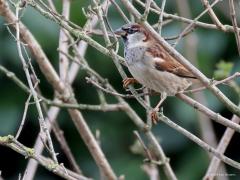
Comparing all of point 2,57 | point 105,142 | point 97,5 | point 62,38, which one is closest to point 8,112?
point 2,57

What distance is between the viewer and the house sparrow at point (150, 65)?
374 cm

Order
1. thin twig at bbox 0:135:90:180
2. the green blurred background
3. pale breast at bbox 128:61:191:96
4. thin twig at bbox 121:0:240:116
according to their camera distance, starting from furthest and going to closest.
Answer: the green blurred background
pale breast at bbox 128:61:191:96
thin twig at bbox 0:135:90:180
thin twig at bbox 121:0:240:116

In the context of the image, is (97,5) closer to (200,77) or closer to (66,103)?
(200,77)

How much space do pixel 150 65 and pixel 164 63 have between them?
110 millimetres

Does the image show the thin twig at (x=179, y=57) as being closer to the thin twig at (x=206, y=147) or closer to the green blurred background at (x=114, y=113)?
the thin twig at (x=206, y=147)

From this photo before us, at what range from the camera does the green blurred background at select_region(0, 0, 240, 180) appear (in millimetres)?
5277

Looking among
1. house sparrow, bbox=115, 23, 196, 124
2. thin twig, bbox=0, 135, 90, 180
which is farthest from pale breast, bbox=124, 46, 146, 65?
thin twig, bbox=0, 135, 90, 180

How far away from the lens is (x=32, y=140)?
232 inches

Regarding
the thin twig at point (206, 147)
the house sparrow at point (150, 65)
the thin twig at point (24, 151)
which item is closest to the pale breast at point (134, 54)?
the house sparrow at point (150, 65)

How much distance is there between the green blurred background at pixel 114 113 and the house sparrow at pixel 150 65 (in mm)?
1196

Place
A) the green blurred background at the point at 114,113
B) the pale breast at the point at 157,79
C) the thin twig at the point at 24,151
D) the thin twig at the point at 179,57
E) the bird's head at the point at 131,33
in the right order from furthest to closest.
→ the green blurred background at the point at 114,113 < the bird's head at the point at 131,33 < the pale breast at the point at 157,79 < the thin twig at the point at 24,151 < the thin twig at the point at 179,57

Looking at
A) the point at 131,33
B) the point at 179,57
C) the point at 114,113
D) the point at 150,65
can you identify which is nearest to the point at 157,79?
the point at 150,65

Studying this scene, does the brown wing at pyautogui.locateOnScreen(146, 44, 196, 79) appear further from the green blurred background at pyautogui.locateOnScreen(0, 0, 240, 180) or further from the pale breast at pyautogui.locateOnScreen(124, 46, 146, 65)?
the green blurred background at pyautogui.locateOnScreen(0, 0, 240, 180)

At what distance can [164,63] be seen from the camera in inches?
154
